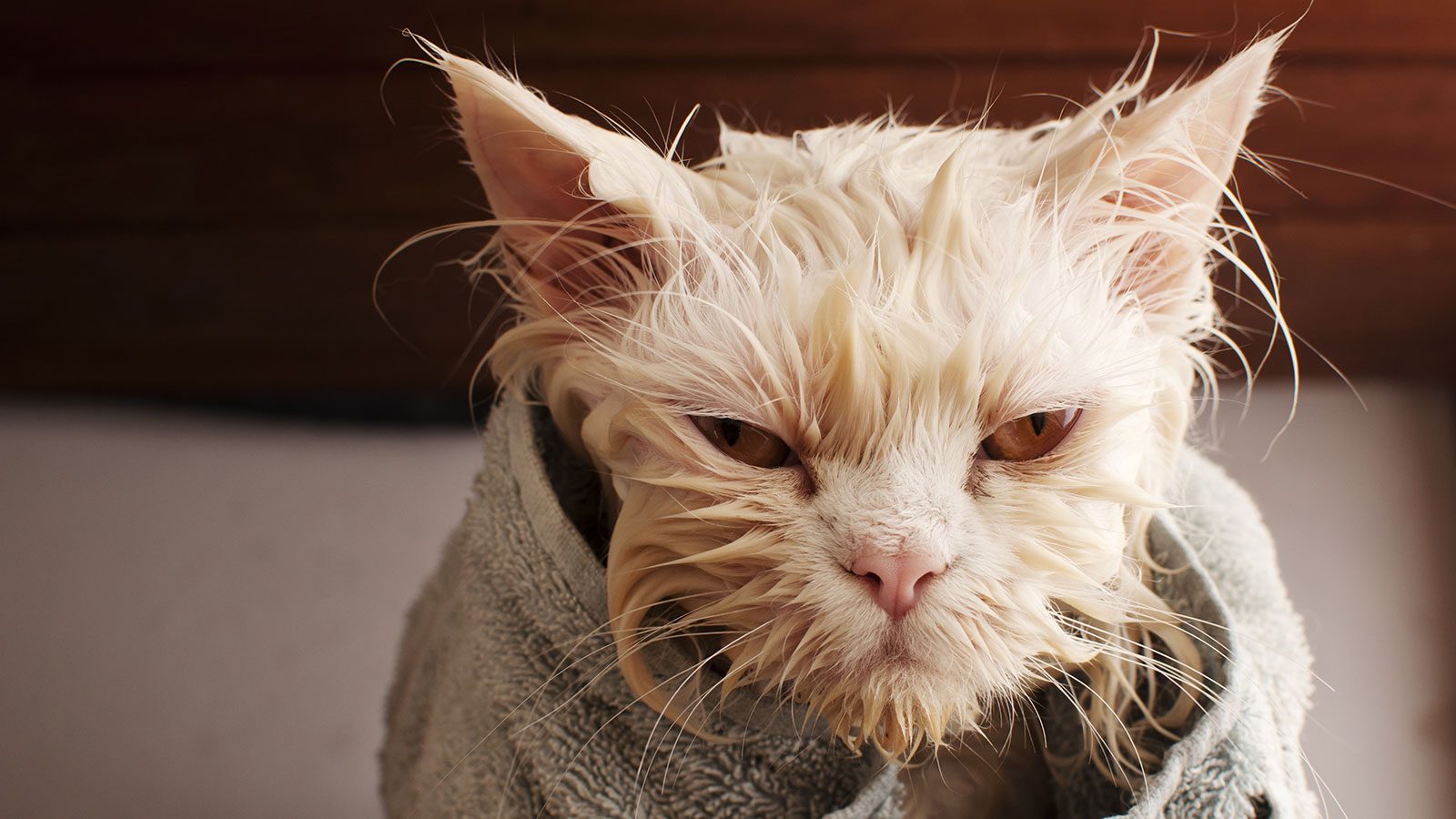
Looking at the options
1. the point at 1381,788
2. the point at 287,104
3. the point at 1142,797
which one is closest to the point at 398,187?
the point at 287,104

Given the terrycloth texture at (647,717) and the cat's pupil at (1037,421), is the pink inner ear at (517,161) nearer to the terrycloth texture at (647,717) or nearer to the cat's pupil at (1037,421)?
the terrycloth texture at (647,717)

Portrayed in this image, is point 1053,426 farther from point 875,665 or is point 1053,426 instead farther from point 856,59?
point 856,59

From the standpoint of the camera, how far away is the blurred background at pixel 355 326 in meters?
0.96

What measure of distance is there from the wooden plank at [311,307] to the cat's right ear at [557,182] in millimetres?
783

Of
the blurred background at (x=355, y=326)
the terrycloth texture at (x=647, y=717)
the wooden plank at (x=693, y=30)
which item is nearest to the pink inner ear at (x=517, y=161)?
the terrycloth texture at (x=647, y=717)

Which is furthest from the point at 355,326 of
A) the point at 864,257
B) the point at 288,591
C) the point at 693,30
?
the point at 864,257

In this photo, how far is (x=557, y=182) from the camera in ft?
1.52

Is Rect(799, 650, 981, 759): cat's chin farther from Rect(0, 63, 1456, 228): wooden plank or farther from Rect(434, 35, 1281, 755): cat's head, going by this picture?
Rect(0, 63, 1456, 228): wooden plank

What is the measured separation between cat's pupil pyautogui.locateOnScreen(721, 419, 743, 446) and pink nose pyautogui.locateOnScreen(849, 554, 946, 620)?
8 centimetres

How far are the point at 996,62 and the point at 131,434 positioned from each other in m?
1.16

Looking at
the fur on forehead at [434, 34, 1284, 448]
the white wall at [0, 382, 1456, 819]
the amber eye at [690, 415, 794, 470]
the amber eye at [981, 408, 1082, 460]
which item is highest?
the fur on forehead at [434, 34, 1284, 448]

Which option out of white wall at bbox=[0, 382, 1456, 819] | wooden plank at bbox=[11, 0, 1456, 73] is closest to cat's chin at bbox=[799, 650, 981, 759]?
white wall at bbox=[0, 382, 1456, 819]

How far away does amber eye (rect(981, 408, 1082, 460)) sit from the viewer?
0.42m

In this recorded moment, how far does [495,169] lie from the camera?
46cm
